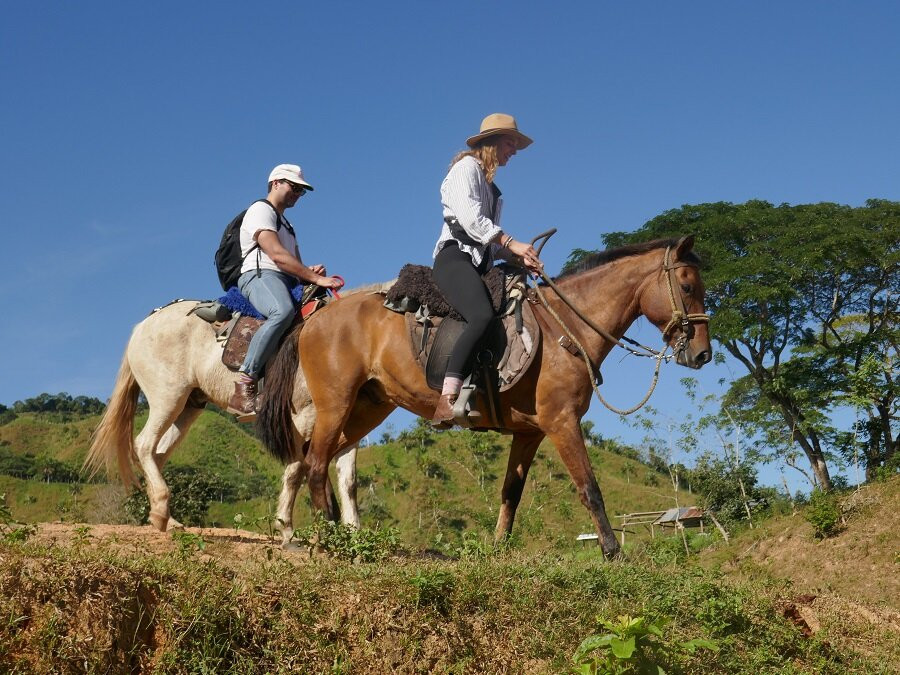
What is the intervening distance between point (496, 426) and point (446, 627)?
8.68ft

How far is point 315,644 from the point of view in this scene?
479cm

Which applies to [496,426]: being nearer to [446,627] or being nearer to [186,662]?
[446,627]

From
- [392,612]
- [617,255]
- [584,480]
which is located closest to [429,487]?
[617,255]

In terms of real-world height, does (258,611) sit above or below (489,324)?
below

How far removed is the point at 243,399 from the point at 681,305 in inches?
169

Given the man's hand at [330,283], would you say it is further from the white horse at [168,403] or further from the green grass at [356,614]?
the green grass at [356,614]

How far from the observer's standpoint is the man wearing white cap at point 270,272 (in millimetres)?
8672

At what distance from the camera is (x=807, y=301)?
2259cm

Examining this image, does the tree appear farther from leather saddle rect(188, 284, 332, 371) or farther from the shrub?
leather saddle rect(188, 284, 332, 371)

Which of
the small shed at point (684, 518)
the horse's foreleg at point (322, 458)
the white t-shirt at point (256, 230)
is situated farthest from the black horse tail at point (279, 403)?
the small shed at point (684, 518)

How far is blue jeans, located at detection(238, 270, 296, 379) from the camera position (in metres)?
8.63

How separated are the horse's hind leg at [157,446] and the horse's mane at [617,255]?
14.3 ft

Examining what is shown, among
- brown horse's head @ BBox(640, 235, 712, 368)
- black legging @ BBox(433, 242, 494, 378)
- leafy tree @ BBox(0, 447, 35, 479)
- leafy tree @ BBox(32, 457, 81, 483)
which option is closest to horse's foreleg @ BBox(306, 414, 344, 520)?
black legging @ BBox(433, 242, 494, 378)

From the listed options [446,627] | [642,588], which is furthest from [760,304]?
[446,627]
